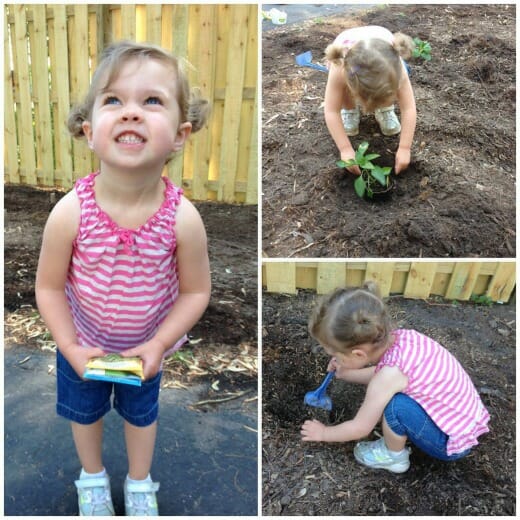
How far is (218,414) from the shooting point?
2.49 meters

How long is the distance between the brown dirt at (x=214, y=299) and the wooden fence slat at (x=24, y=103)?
2.48 ft

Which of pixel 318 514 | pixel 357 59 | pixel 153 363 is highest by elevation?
pixel 357 59

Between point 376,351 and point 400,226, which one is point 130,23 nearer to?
point 400,226

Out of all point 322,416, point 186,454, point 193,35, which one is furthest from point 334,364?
point 193,35

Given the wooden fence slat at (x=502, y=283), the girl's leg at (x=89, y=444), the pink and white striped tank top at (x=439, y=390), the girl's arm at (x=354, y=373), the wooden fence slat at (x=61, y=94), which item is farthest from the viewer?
the wooden fence slat at (x=61, y=94)

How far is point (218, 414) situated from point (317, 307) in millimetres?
648

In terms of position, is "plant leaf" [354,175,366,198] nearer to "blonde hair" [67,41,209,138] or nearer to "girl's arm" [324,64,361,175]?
"girl's arm" [324,64,361,175]

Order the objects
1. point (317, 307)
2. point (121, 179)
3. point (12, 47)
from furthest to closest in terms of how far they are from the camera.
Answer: point (12, 47)
point (317, 307)
point (121, 179)

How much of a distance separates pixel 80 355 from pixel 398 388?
117cm

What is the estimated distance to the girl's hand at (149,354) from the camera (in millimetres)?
1663

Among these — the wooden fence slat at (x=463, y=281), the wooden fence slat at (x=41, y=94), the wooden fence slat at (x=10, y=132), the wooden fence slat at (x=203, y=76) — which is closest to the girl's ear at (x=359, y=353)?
the wooden fence slat at (x=463, y=281)

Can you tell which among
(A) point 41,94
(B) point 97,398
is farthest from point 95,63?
(B) point 97,398

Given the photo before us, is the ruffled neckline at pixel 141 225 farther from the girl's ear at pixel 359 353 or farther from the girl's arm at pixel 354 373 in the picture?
the girl's arm at pixel 354 373

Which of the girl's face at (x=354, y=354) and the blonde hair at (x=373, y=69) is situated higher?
the blonde hair at (x=373, y=69)
